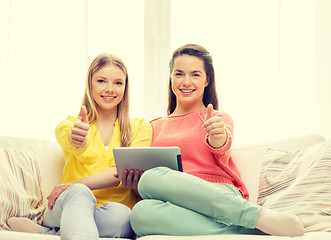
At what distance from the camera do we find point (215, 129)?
145 cm

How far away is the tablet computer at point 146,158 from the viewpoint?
4.52 feet

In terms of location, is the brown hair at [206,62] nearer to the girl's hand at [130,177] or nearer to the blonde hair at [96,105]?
the blonde hair at [96,105]

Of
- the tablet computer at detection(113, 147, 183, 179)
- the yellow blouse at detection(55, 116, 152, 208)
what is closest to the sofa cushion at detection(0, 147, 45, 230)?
the yellow blouse at detection(55, 116, 152, 208)

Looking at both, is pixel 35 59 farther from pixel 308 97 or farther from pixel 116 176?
pixel 308 97

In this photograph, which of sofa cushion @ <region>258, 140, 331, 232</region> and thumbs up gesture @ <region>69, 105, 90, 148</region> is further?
thumbs up gesture @ <region>69, 105, 90, 148</region>

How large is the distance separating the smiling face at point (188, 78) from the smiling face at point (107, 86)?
0.26 meters

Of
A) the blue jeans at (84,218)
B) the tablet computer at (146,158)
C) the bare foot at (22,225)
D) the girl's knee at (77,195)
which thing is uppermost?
the tablet computer at (146,158)

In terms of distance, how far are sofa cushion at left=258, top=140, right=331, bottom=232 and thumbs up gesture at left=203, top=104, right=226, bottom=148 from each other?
271 millimetres

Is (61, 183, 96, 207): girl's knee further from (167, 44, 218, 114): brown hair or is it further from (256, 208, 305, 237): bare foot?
(167, 44, 218, 114): brown hair

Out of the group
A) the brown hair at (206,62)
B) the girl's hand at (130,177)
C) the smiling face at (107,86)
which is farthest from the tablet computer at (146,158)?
the brown hair at (206,62)

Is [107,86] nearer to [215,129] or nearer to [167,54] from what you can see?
[215,129]

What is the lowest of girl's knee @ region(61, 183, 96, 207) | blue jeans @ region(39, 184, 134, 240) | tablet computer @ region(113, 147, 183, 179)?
blue jeans @ region(39, 184, 134, 240)

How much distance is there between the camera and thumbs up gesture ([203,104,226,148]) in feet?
4.78

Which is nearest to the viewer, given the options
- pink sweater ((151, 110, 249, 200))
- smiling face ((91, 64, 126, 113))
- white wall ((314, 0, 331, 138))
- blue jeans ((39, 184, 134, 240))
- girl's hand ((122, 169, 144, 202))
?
blue jeans ((39, 184, 134, 240))
